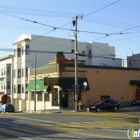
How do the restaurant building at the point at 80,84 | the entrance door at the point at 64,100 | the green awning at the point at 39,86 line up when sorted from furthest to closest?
the green awning at the point at 39,86 → the entrance door at the point at 64,100 → the restaurant building at the point at 80,84

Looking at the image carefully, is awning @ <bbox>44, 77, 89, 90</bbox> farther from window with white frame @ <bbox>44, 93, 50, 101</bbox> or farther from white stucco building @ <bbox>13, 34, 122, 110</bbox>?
white stucco building @ <bbox>13, 34, 122, 110</bbox>

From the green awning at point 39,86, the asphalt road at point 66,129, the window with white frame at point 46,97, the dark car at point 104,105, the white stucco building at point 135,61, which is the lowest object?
the asphalt road at point 66,129

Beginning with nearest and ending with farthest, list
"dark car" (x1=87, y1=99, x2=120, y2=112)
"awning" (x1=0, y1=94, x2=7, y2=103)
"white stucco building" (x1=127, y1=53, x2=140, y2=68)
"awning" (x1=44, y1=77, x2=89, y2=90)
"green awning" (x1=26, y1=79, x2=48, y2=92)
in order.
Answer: "dark car" (x1=87, y1=99, x2=120, y2=112) < "awning" (x1=44, y1=77, x2=89, y2=90) < "green awning" (x1=26, y1=79, x2=48, y2=92) < "white stucco building" (x1=127, y1=53, x2=140, y2=68) < "awning" (x1=0, y1=94, x2=7, y2=103)

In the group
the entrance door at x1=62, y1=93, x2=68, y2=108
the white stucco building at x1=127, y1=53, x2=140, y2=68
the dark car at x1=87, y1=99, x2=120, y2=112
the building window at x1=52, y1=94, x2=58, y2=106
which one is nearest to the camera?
the dark car at x1=87, y1=99, x2=120, y2=112

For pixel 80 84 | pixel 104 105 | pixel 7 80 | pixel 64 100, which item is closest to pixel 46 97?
pixel 64 100

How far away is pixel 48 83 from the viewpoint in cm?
4241

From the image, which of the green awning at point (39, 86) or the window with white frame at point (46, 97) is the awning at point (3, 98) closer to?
the green awning at point (39, 86)

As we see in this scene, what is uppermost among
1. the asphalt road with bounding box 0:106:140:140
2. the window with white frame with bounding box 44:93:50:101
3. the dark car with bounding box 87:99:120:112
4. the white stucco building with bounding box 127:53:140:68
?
the white stucco building with bounding box 127:53:140:68

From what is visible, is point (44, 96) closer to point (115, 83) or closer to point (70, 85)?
point (70, 85)

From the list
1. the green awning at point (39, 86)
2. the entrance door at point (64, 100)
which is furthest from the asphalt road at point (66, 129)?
the green awning at point (39, 86)

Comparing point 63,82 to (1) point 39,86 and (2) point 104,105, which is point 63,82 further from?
(2) point 104,105

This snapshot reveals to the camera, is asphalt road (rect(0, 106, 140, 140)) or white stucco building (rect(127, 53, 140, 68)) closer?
asphalt road (rect(0, 106, 140, 140))

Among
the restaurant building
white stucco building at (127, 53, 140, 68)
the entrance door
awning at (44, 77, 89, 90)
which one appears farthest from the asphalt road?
white stucco building at (127, 53, 140, 68)

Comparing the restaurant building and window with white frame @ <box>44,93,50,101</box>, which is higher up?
the restaurant building
